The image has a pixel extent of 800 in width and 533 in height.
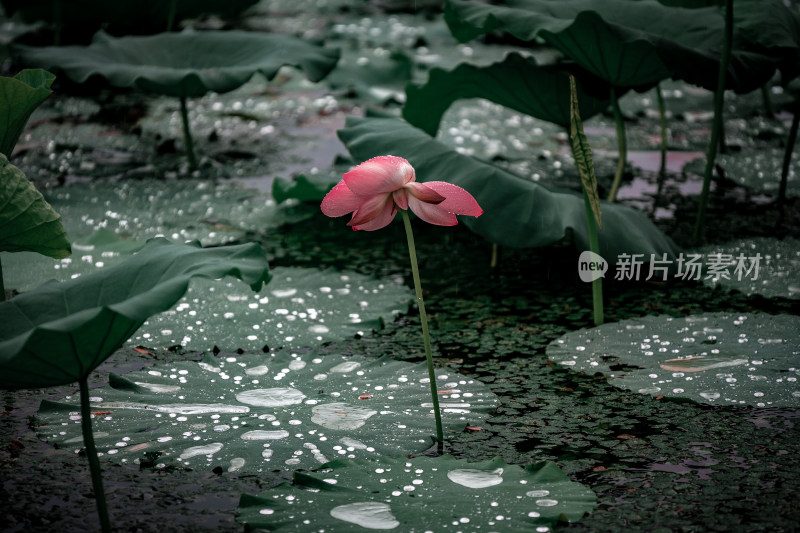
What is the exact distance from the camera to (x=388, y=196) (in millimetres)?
1288

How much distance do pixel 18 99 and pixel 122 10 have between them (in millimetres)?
2736

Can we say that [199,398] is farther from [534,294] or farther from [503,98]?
[503,98]

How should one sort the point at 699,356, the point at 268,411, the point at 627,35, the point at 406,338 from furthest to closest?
the point at 627,35
the point at 406,338
the point at 699,356
the point at 268,411

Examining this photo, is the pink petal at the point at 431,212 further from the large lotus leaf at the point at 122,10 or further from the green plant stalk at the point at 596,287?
the large lotus leaf at the point at 122,10

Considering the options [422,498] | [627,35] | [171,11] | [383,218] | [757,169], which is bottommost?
[422,498]

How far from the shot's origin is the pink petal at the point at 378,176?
1231mm

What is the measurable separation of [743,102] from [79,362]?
3432 mm

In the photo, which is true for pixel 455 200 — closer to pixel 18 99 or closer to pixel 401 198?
pixel 401 198

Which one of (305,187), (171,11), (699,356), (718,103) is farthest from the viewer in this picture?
(171,11)

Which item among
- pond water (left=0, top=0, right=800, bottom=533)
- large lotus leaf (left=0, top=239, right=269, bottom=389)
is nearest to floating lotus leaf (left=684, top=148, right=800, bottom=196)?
pond water (left=0, top=0, right=800, bottom=533)

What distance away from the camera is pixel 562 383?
61.9 inches

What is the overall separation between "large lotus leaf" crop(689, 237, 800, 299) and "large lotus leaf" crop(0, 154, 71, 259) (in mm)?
1426

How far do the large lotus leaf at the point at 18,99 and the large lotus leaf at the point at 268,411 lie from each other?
48 centimetres

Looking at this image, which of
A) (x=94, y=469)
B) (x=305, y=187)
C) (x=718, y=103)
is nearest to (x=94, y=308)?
(x=94, y=469)
